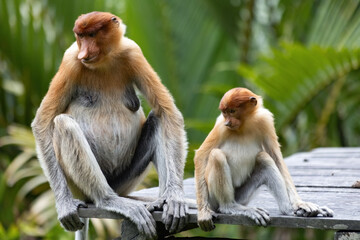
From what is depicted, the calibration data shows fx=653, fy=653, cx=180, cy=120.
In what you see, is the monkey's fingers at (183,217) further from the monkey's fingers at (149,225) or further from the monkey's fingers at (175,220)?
the monkey's fingers at (149,225)

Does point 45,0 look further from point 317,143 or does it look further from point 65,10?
point 317,143

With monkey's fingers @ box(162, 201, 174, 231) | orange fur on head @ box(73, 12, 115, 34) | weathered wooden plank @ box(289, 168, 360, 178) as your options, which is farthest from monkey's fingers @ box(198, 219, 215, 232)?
weathered wooden plank @ box(289, 168, 360, 178)

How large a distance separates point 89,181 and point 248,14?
4.39m

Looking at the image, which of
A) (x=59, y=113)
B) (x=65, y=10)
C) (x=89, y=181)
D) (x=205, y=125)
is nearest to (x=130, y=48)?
(x=59, y=113)

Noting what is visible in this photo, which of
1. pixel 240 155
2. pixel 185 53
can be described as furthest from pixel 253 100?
pixel 185 53

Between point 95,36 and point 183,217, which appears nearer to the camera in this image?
point 183,217

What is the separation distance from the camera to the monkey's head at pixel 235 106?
351cm

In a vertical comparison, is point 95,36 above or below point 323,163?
above

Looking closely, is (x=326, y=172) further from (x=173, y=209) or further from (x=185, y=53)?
(x=185, y=53)

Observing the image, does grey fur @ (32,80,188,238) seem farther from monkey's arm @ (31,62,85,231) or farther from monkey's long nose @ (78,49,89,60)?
monkey's long nose @ (78,49,89,60)

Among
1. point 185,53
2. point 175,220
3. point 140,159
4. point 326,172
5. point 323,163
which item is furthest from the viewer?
point 185,53

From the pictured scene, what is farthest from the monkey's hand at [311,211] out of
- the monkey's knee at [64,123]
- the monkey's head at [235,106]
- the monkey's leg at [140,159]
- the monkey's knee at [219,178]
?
the monkey's knee at [64,123]

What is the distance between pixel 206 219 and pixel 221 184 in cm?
22

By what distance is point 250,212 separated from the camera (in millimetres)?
3365
